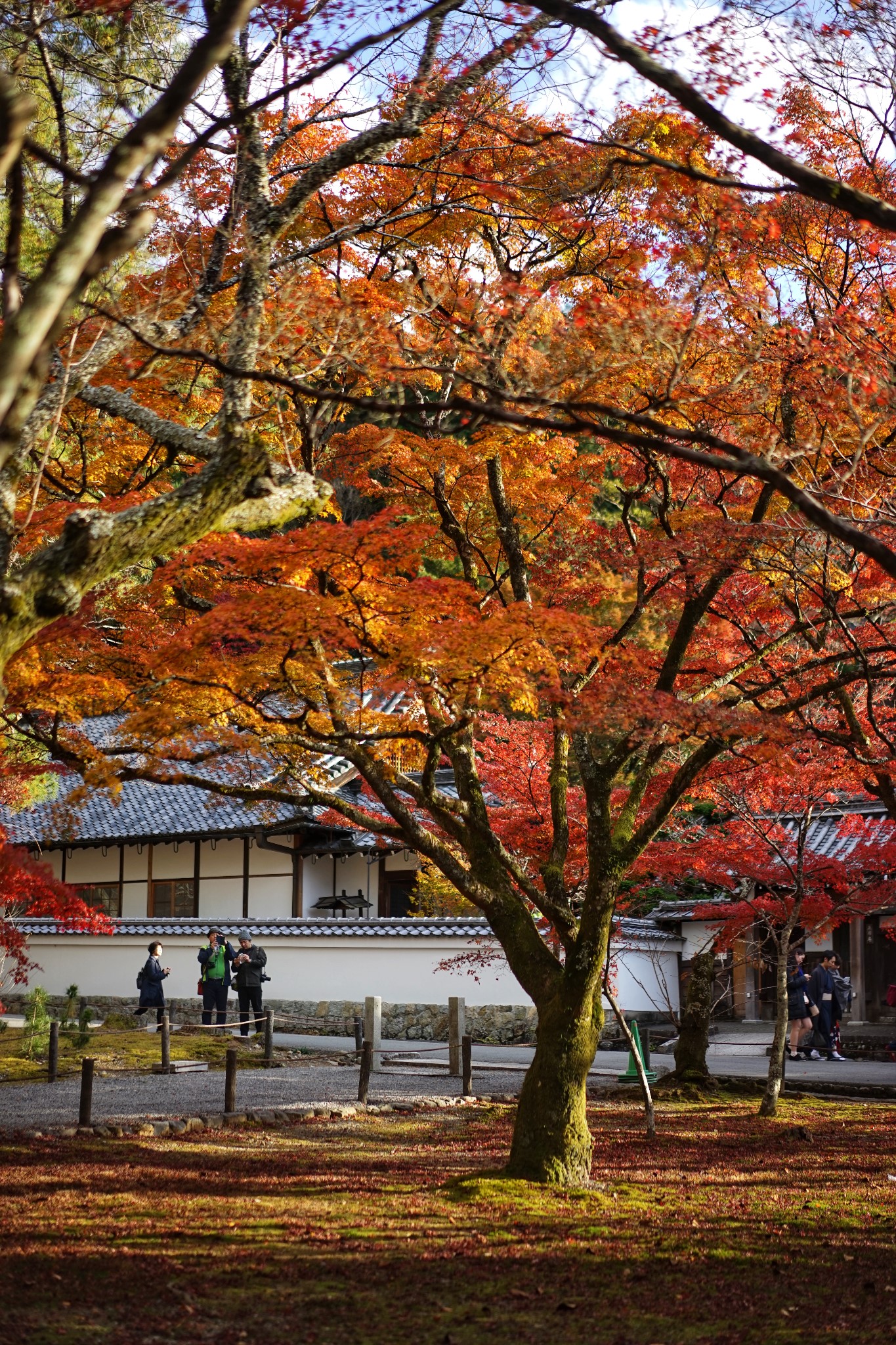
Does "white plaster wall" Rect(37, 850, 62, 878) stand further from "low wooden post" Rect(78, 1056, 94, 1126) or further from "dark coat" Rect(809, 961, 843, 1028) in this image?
"low wooden post" Rect(78, 1056, 94, 1126)

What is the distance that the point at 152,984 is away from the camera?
20.3 metres

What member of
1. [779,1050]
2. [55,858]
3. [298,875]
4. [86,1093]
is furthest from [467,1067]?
[55,858]

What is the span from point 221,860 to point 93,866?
157 inches

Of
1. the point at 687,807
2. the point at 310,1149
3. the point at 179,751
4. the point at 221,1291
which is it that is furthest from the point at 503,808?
the point at 221,1291

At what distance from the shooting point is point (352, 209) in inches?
383

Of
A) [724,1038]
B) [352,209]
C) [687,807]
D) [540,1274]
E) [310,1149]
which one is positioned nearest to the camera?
[540,1274]

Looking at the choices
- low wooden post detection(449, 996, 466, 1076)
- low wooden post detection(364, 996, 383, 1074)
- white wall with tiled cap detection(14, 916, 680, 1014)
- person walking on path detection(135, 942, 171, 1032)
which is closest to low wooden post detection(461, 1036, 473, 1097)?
low wooden post detection(449, 996, 466, 1076)

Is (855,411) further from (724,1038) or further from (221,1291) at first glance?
(724,1038)

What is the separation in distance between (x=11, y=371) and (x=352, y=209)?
6.69 meters

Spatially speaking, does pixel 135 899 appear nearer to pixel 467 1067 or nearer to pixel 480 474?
pixel 467 1067

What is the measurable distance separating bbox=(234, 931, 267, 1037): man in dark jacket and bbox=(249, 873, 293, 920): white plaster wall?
213 inches

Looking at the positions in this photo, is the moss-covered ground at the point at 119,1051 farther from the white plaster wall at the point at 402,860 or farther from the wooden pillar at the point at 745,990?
the wooden pillar at the point at 745,990

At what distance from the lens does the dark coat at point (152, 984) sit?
2027cm

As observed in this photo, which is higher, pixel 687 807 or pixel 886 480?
pixel 886 480
